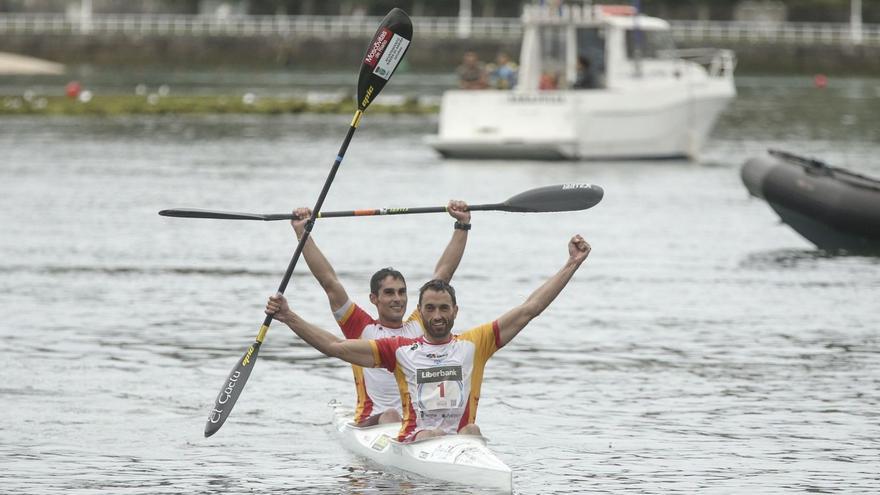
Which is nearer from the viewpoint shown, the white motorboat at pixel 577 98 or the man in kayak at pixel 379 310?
the man in kayak at pixel 379 310

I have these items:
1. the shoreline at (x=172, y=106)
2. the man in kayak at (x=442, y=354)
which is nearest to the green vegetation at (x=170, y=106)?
the shoreline at (x=172, y=106)

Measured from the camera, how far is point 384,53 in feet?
56.3

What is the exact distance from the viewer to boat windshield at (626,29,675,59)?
4628 centimetres

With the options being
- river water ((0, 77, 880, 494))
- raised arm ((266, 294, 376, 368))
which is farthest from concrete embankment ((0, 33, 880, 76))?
raised arm ((266, 294, 376, 368))

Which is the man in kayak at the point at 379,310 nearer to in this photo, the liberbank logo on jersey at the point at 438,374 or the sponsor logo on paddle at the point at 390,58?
the liberbank logo on jersey at the point at 438,374

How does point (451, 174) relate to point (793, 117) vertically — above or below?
above

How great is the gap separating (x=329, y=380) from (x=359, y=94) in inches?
138

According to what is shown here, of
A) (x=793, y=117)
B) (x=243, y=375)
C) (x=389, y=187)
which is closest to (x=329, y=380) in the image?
(x=243, y=375)

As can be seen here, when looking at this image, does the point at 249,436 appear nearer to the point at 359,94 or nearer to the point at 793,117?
the point at 359,94

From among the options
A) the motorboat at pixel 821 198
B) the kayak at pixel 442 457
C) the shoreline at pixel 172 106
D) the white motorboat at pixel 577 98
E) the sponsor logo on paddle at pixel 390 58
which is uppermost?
the sponsor logo on paddle at pixel 390 58

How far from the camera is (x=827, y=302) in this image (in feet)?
81.1

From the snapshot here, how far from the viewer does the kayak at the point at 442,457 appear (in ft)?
44.3

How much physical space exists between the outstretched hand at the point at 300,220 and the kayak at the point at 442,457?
1823mm

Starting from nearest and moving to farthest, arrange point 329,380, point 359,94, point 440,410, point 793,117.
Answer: point 440,410, point 359,94, point 329,380, point 793,117
